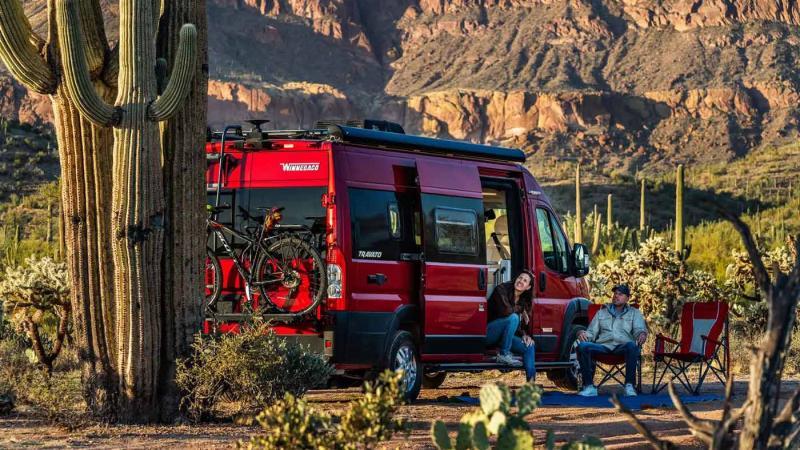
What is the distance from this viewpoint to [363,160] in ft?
41.9

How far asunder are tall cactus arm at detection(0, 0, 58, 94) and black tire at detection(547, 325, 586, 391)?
24.0 feet

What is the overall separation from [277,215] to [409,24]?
108637 millimetres

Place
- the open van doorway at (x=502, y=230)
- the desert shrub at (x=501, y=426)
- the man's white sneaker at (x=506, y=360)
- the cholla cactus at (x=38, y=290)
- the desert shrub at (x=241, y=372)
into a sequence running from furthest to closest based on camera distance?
1. the open van doorway at (x=502, y=230)
2. the man's white sneaker at (x=506, y=360)
3. the cholla cactus at (x=38, y=290)
4. the desert shrub at (x=241, y=372)
5. the desert shrub at (x=501, y=426)

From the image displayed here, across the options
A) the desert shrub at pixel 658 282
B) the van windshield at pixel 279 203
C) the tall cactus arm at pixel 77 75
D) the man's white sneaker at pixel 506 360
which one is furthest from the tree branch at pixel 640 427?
the desert shrub at pixel 658 282

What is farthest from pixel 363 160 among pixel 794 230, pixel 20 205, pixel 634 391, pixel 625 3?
pixel 625 3

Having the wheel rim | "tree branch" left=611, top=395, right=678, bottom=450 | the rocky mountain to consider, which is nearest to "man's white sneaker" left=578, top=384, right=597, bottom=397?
the wheel rim

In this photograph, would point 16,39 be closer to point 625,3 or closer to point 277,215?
point 277,215

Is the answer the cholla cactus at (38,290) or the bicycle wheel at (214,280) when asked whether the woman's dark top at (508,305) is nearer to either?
the bicycle wheel at (214,280)

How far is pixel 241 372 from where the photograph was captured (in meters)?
10.8

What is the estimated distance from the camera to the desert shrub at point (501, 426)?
261 inches

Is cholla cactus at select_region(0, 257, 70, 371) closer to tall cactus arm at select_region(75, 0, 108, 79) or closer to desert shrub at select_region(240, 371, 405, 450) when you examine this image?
tall cactus arm at select_region(75, 0, 108, 79)

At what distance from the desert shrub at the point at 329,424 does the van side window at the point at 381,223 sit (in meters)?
5.34

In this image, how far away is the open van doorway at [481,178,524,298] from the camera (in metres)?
15.2

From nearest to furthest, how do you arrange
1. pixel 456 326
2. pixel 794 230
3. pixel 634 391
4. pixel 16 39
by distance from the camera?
pixel 16 39, pixel 456 326, pixel 634 391, pixel 794 230
